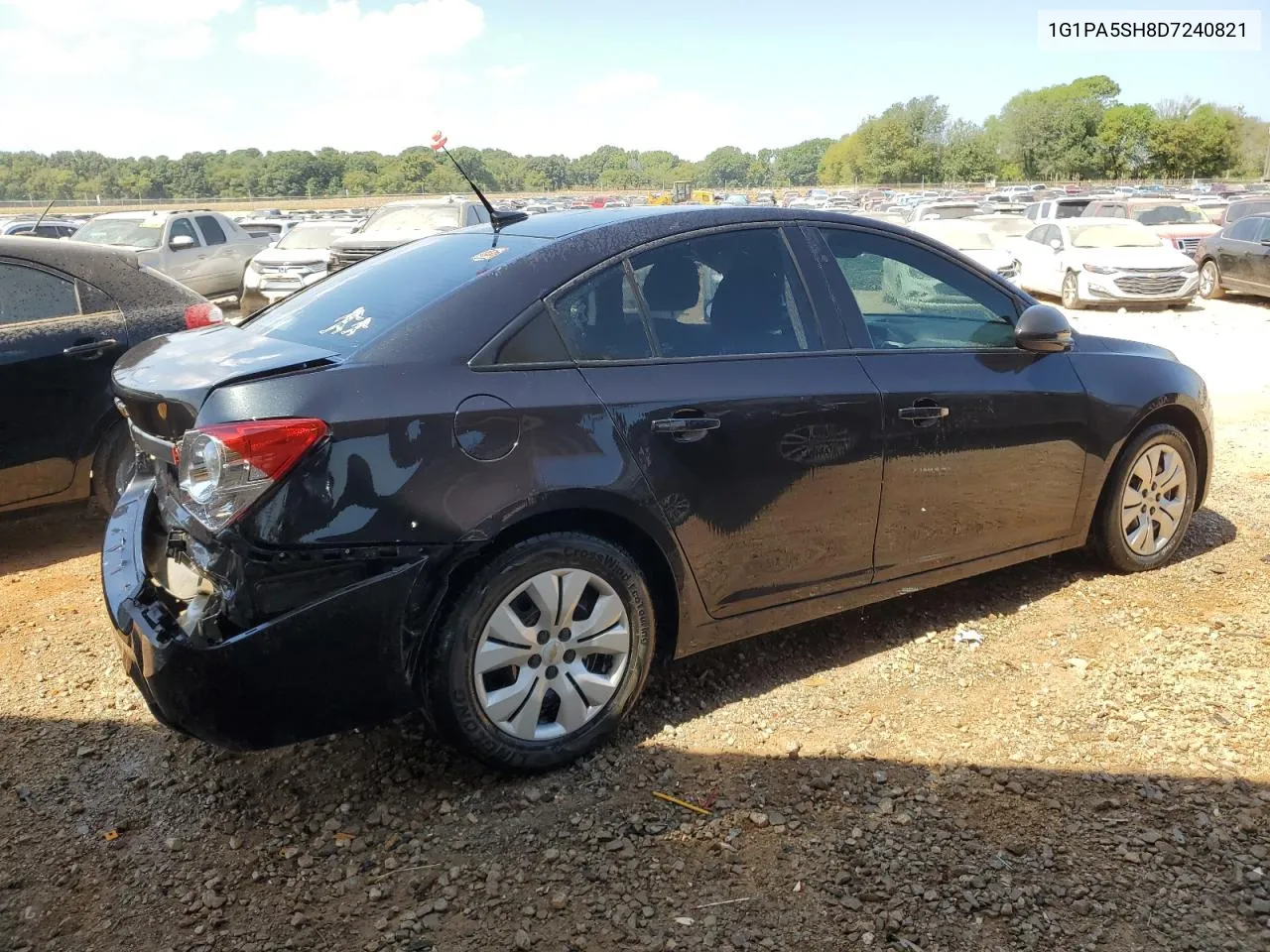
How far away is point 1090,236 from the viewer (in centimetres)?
1684

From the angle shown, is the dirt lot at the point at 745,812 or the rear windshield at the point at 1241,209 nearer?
the dirt lot at the point at 745,812

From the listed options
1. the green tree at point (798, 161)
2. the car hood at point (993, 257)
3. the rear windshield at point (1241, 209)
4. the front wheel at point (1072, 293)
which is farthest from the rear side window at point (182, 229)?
the green tree at point (798, 161)

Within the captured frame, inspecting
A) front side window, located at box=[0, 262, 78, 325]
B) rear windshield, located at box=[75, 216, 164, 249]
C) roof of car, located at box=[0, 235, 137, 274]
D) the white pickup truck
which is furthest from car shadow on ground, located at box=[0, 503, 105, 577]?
rear windshield, located at box=[75, 216, 164, 249]

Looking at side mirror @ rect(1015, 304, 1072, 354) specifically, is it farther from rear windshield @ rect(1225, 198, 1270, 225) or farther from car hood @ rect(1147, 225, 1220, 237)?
rear windshield @ rect(1225, 198, 1270, 225)

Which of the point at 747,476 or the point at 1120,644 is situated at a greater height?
the point at 747,476

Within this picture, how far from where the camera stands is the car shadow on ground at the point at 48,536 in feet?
17.2

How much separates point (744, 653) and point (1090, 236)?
15.4 m

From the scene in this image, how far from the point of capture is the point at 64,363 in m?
5.13

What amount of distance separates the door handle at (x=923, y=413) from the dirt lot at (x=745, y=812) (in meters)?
0.93

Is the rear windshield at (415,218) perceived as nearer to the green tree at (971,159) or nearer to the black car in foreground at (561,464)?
the black car in foreground at (561,464)

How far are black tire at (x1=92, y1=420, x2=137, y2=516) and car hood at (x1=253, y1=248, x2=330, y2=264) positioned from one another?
389 inches

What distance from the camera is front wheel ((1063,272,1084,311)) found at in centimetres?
1625

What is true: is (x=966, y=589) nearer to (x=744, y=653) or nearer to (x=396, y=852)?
(x=744, y=653)

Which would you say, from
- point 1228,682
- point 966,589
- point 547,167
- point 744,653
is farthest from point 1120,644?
point 547,167
